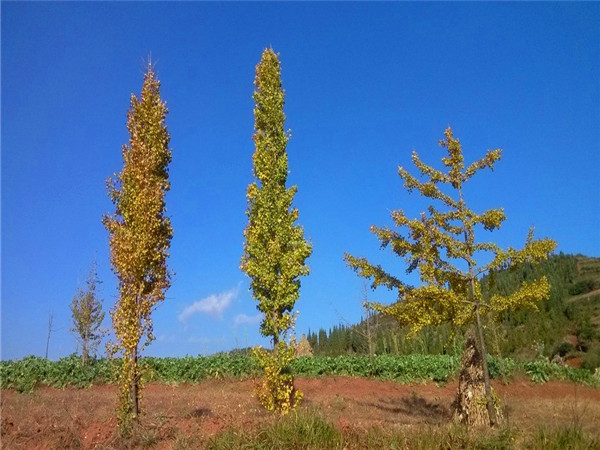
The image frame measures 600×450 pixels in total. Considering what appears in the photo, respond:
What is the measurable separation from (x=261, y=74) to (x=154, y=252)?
24.5 feet

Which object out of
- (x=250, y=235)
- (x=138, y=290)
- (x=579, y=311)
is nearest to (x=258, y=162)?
(x=250, y=235)

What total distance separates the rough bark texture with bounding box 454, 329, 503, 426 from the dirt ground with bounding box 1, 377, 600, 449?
91cm

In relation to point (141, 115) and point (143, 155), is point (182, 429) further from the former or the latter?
point (141, 115)

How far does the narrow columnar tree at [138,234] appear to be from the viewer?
1276cm

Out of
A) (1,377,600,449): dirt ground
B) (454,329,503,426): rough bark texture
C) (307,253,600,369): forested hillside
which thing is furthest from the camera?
(307,253,600,369): forested hillside

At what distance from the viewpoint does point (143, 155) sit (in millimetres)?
14008

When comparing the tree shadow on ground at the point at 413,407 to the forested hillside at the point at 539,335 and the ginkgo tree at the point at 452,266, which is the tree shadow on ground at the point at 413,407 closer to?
the ginkgo tree at the point at 452,266

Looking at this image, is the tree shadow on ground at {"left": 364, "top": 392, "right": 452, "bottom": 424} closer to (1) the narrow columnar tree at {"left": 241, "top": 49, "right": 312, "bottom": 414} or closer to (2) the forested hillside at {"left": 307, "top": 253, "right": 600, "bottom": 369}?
(1) the narrow columnar tree at {"left": 241, "top": 49, "right": 312, "bottom": 414}

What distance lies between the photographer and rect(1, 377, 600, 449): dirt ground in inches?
436

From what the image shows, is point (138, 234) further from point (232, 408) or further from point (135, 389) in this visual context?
point (232, 408)

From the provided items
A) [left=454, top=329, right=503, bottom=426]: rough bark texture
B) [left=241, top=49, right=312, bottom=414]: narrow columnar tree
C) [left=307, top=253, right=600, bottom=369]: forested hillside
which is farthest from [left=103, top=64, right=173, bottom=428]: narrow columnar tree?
[left=307, top=253, right=600, bottom=369]: forested hillside

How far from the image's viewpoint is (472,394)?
48.6 ft

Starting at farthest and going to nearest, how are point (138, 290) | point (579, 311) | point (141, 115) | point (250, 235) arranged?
1. point (579, 311)
2. point (250, 235)
3. point (141, 115)
4. point (138, 290)

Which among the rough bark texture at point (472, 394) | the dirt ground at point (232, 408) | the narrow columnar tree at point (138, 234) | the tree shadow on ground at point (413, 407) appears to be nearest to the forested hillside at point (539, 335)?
the dirt ground at point (232, 408)
